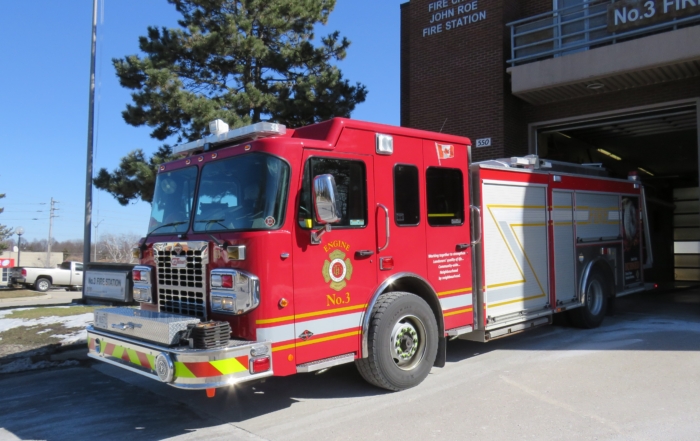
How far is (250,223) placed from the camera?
4.98 metres

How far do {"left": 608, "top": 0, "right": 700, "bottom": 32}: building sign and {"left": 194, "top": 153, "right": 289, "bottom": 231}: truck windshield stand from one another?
911cm

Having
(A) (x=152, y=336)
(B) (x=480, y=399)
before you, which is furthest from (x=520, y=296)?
(A) (x=152, y=336)

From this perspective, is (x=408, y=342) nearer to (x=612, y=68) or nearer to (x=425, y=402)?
(x=425, y=402)

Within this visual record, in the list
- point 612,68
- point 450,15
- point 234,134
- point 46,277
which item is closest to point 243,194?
point 234,134

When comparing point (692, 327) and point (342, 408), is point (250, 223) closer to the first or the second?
point (342, 408)

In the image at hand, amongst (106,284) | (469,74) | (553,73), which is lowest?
(106,284)

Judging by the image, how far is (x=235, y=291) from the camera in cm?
478

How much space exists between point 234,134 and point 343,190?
1.20 m

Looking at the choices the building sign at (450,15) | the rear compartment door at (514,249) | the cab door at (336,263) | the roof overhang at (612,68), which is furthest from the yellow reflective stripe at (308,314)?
the building sign at (450,15)

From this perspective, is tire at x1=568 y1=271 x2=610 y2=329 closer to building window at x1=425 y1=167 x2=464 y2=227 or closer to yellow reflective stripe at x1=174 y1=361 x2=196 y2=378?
building window at x1=425 y1=167 x2=464 y2=227

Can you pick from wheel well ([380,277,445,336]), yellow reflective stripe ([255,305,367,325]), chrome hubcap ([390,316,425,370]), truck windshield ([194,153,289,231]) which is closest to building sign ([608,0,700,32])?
wheel well ([380,277,445,336])

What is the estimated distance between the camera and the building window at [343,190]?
5.14 m

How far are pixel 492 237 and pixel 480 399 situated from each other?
7.20ft

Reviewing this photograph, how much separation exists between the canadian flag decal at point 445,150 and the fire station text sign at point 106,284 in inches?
148
